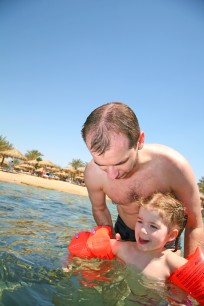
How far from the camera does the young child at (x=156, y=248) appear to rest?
244cm

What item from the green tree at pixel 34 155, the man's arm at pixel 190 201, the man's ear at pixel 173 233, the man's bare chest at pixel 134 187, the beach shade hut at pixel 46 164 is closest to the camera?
the man's ear at pixel 173 233

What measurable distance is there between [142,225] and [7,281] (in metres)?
1.23

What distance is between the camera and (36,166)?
41875 mm

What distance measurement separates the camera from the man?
2438mm

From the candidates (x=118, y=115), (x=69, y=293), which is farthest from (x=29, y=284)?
(x=118, y=115)

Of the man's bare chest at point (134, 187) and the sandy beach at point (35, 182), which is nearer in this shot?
the man's bare chest at point (134, 187)

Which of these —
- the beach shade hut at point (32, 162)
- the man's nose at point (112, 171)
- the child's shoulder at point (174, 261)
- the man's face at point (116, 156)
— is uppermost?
the man's face at point (116, 156)

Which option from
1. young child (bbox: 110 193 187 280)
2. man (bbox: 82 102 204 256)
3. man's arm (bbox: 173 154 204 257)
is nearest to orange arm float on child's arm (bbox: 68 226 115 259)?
young child (bbox: 110 193 187 280)

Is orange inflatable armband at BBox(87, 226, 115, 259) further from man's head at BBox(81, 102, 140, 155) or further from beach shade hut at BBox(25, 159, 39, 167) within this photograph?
beach shade hut at BBox(25, 159, 39, 167)

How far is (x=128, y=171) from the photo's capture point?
9.05ft

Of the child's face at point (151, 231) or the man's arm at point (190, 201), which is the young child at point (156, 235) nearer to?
the child's face at point (151, 231)

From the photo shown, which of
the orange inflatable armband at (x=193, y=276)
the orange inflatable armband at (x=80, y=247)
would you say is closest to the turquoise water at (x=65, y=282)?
the orange inflatable armband at (x=80, y=247)

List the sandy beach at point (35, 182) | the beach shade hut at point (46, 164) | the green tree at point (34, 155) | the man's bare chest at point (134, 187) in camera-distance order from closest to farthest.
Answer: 1. the man's bare chest at point (134, 187)
2. the sandy beach at point (35, 182)
3. the beach shade hut at point (46, 164)
4. the green tree at point (34, 155)

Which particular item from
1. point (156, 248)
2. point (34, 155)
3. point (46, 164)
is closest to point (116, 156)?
point (156, 248)
